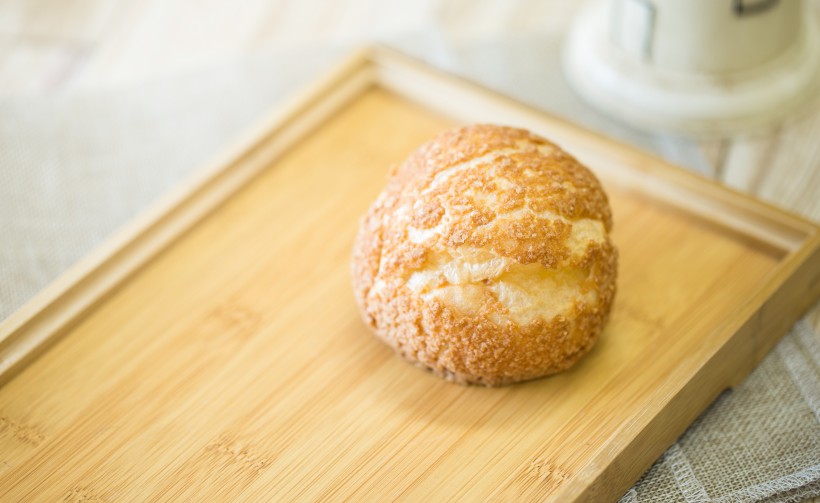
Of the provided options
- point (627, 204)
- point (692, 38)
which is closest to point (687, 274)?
point (627, 204)

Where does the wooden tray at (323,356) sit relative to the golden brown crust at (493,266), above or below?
below

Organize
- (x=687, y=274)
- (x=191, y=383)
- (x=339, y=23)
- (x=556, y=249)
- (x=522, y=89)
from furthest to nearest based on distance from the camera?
1. (x=339, y=23)
2. (x=522, y=89)
3. (x=687, y=274)
4. (x=191, y=383)
5. (x=556, y=249)

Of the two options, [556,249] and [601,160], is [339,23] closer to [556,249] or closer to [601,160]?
[601,160]

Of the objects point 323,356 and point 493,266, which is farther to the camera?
point 323,356

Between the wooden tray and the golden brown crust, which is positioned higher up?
the golden brown crust
